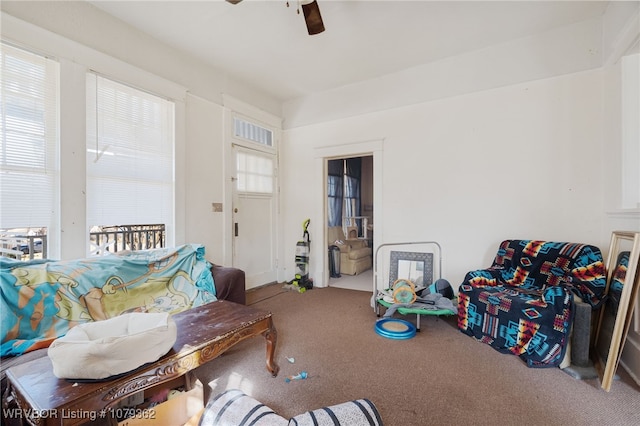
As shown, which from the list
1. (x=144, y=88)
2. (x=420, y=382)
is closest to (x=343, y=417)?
(x=420, y=382)

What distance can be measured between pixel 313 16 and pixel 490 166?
2390 millimetres

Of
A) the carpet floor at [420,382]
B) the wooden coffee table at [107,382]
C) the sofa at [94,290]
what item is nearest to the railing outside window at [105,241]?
the sofa at [94,290]

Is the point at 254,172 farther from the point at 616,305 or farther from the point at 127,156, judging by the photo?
the point at 616,305

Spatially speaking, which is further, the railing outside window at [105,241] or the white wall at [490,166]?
the white wall at [490,166]

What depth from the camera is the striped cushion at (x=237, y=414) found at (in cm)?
126

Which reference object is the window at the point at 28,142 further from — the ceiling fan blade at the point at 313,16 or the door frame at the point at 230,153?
the ceiling fan blade at the point at 313,16

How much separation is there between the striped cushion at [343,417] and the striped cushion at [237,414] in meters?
0.10

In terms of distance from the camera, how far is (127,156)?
2.65 meters

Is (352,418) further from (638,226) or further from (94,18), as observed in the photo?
(94,18)

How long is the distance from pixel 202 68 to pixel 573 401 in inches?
175

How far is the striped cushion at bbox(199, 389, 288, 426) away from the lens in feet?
4.15

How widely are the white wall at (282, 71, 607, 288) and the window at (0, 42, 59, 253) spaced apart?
305cm

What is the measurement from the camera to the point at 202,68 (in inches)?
131

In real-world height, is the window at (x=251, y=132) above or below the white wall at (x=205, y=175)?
above
